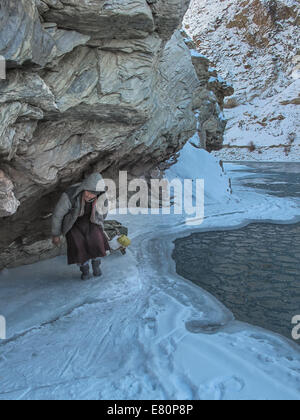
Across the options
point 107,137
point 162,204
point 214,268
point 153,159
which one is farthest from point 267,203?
point 107,137

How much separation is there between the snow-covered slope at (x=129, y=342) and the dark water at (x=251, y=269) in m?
0.25

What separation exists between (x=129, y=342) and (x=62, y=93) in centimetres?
273

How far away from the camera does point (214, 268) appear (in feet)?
17.4

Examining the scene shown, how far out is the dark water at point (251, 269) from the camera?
390cm

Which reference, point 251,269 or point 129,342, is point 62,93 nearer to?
point 129,342

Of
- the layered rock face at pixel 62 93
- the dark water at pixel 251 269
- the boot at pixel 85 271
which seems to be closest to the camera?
the layered rock face at pixel 62 93

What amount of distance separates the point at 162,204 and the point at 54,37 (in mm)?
7270

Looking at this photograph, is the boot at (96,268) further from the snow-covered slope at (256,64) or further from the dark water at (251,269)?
the snow-covered slope at (256,64)

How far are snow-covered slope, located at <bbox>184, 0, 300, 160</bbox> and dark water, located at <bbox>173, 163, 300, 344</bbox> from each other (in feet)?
119

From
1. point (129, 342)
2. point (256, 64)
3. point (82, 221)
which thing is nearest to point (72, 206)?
point (82, 221)

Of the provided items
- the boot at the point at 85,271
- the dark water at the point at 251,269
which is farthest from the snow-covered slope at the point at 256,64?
the boot at the point at 85,271

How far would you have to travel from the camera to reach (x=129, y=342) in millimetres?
3201

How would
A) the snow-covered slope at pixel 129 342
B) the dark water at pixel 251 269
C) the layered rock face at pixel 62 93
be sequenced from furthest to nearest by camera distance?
the dark water at pixel 251 269 → the layered rock face at pixel 62 93 → the snow-covered slope at pixel 129 342
